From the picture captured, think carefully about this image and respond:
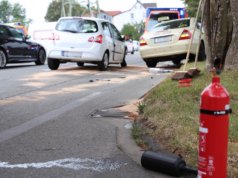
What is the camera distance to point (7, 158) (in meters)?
4.99

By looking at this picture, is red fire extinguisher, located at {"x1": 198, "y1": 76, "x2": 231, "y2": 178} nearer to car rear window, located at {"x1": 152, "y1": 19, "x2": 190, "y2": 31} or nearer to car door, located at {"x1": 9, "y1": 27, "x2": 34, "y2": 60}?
car rear window, located at {"x1": 152, "y1": 19, "x2": 190, "y2": 31}

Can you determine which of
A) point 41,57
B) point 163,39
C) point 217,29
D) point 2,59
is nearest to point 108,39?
point 163,39

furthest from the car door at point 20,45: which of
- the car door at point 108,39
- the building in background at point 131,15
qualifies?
the building in background at point 131,15

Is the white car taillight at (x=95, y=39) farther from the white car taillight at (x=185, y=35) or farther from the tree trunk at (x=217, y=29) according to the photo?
the tree trunk at (x=217, y=29)

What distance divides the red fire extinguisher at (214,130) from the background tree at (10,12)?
103312mm

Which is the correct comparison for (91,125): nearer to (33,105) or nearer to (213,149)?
(33,105)

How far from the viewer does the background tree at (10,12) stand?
106300mm

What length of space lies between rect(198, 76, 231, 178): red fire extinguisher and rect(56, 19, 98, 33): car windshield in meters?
11.4

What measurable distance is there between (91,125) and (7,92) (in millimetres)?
3860

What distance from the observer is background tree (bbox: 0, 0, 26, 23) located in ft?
349

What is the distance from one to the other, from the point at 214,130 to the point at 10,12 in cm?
11098

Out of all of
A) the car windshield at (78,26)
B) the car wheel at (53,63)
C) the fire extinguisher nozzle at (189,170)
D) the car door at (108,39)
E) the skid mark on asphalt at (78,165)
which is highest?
the car windshield at (78,26)

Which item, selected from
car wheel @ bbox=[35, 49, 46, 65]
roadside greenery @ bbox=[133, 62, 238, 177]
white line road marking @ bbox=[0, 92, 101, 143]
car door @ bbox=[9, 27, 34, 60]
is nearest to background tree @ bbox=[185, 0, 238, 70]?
roadside greenery @ bbox=[133, 62, 238, 177]

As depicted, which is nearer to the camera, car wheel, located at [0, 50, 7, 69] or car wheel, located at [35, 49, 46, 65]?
car wheel, located at [0, 50, 7, 69]
